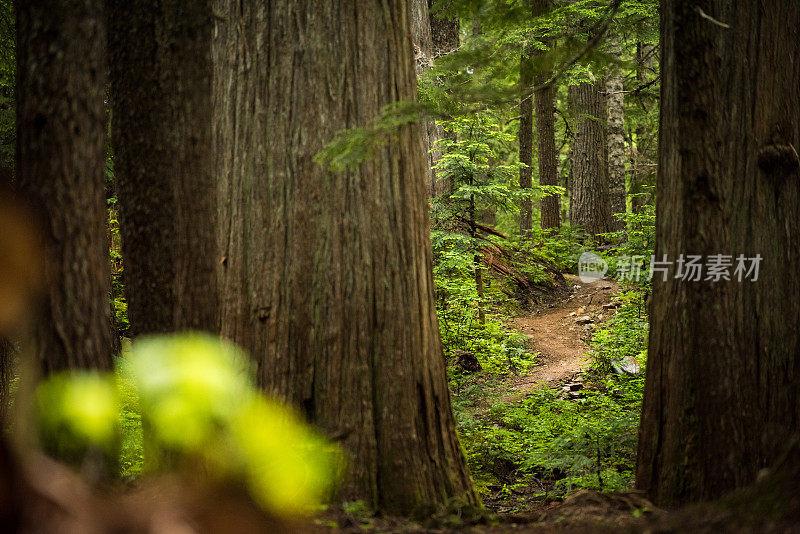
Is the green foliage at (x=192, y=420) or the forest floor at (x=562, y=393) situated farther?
the forest floor at (x=562, y=393)

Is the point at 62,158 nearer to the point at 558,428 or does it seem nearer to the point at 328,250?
the point at 328,250

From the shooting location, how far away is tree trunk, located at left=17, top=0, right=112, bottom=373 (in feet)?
7.81

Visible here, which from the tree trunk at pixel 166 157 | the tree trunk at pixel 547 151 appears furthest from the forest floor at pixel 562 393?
the tree trunk at pixel 547 151

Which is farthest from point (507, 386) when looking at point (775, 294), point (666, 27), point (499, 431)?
point (666, 27)

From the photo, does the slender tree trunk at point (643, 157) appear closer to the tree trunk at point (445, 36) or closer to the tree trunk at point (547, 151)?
the tree trunk at point (547, 151)

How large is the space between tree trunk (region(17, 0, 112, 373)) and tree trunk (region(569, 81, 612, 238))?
46.4ft

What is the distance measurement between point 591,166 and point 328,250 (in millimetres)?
13156

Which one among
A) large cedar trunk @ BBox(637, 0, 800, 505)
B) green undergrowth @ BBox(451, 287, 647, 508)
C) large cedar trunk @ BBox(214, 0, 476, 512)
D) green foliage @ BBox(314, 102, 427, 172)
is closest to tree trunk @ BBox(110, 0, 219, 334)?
large cedar trunk @ BBox(214, 0, 476, 512)

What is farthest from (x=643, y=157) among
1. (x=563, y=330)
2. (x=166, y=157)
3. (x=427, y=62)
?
(x=166, y=157)

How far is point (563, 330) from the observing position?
10.8m

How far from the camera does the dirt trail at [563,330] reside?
8.59 metres

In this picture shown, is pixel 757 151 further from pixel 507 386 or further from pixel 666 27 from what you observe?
pixel 507 386

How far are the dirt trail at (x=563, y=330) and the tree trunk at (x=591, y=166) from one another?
2489mm

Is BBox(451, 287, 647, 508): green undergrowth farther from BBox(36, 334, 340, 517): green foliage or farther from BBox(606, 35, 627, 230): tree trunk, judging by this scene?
BBox(606, 35, 627, 230): tree trunk
